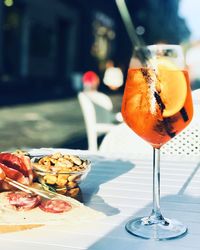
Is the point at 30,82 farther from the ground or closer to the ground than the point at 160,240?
closer to the ground

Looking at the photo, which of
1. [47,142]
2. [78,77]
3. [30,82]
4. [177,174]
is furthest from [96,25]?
[177,174]

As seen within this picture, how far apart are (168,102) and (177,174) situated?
54cm

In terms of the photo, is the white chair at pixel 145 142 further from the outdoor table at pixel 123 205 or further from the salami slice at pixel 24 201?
the salami slice at pixel 24 201

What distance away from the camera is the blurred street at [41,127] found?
6.32m

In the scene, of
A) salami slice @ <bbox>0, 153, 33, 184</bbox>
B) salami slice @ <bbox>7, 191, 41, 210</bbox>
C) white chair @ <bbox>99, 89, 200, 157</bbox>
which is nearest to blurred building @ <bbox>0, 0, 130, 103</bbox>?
white chair @ <bbox>99, 89, 200, 157</bbox>

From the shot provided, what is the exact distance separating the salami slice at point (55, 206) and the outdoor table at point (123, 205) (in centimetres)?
4

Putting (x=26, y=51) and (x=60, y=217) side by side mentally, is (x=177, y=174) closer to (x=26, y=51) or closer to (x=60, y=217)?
(x=60, y=217)

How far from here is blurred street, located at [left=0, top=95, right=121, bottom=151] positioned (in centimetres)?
632

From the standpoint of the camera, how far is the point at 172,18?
40562 millimetres

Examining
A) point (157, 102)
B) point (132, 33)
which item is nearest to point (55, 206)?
point (157, 102)

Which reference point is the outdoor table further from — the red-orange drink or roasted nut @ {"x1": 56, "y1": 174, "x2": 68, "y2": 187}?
the red-orange drink

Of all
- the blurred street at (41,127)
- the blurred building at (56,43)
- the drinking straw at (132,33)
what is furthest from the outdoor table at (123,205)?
the blurred building at (56,43)

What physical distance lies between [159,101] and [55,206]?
1.04ft

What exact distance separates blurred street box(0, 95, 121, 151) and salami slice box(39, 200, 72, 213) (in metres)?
4.74
